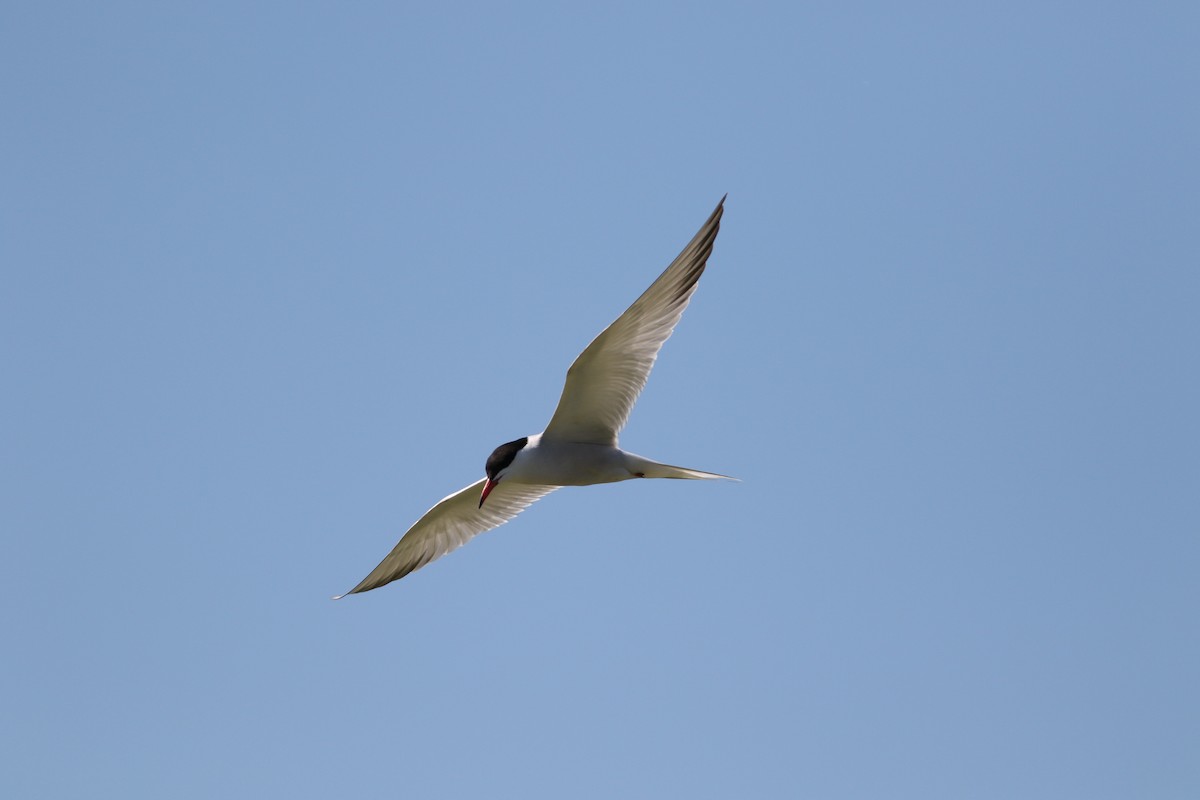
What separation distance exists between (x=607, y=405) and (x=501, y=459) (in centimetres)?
93

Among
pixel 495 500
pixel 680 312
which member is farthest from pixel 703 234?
pixel 495 500

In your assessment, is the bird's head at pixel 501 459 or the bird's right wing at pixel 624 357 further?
the bird's head at pixel 501 459

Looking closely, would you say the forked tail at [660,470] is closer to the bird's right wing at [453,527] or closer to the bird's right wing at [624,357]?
the bird's right wing at [624,357]

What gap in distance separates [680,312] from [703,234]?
0.69m

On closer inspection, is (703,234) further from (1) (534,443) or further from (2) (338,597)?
(2) (338,597)

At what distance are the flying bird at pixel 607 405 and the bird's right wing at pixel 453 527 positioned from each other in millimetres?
321

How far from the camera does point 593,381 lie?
9.70m

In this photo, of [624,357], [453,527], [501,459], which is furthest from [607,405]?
[453,527]

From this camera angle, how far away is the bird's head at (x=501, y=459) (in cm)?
1003

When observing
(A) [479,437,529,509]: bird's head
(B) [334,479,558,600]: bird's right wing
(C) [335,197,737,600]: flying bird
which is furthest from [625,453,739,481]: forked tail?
(B) [334,479,558,600]: bird's right wing

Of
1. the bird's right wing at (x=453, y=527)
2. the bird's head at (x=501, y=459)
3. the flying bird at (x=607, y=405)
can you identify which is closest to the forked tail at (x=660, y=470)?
the flying bird at (x=607, y=405)

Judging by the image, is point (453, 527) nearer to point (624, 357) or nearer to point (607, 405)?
point (607, 405)

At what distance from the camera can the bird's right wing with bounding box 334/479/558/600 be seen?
11.3 metres

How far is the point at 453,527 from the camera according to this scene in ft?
37.6
